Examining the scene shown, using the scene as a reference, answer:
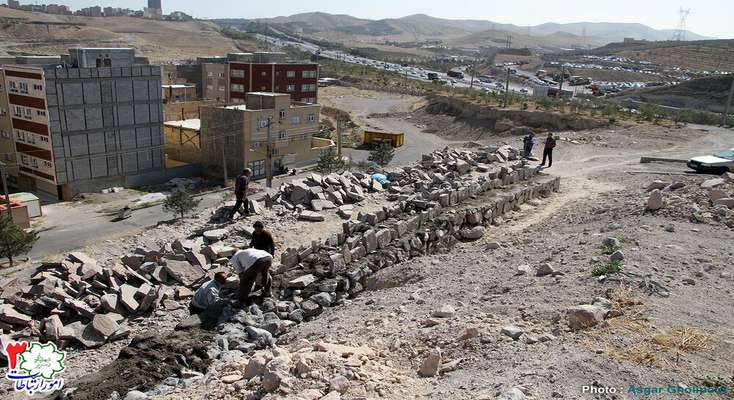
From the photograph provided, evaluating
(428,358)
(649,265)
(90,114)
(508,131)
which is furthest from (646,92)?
(428,358)

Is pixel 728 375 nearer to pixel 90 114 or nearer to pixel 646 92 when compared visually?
pixel 90 114

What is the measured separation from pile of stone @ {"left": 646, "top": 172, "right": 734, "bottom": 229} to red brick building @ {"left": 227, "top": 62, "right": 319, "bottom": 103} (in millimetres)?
39486

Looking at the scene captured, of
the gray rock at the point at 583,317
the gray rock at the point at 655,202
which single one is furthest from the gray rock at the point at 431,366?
the gray rock at the point at 655,202

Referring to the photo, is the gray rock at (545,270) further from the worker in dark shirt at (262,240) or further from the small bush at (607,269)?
the worker in dark shirt at (262,240)

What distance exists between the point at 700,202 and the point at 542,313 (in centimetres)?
724

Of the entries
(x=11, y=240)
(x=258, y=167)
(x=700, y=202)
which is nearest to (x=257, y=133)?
(x=258, y=167)

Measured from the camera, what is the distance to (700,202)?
39.2 feet

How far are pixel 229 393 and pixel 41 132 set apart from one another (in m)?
26.5

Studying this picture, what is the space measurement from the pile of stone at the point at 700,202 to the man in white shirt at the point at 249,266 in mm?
8258

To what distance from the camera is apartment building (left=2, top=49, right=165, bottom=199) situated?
1059 inches

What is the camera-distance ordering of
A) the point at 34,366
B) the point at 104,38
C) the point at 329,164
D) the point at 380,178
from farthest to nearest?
the point at 104,38, the point at 329,164, the point at 380,178, the point at 34,366

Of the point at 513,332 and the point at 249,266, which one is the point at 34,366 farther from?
the point at 513,332

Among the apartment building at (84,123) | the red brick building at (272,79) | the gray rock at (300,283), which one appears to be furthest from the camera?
the red brick building at (272,79)

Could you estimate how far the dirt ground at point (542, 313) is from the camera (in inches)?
215
